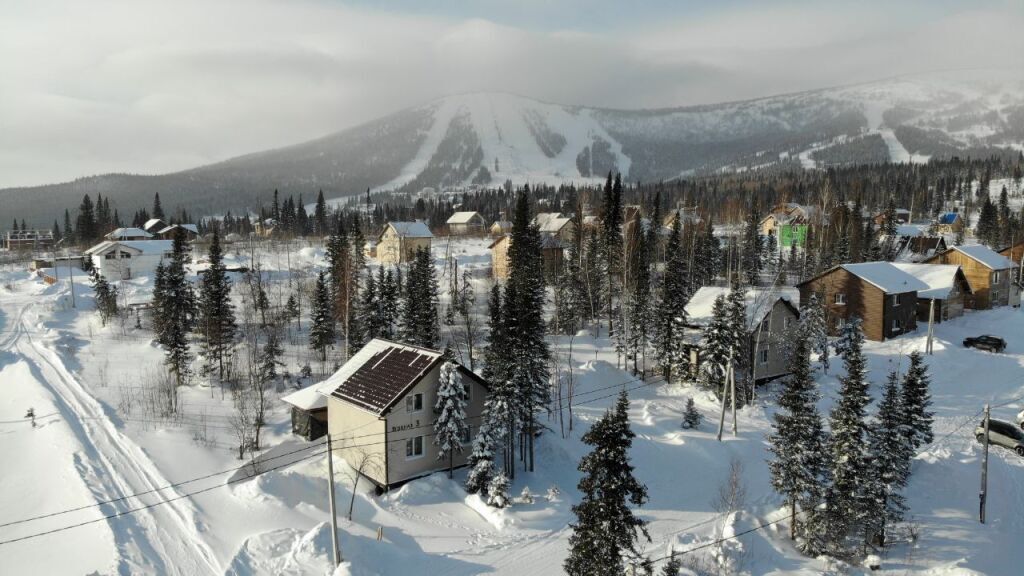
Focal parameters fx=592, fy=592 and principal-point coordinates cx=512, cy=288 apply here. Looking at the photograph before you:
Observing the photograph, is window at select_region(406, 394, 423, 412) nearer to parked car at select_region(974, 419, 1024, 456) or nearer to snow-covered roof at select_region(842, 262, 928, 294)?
parked car at select_region(974, 419, 1024, 456)

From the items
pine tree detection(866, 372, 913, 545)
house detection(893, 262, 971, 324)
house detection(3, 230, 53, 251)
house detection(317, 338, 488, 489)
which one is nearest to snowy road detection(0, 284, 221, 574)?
house detection(317, 338, 488, 489)

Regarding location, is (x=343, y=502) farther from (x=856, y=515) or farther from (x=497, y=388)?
(x=856, y=515)

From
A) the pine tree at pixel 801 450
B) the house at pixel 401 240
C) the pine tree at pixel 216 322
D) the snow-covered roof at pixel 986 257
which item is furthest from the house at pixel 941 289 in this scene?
the house at pixel 401 240

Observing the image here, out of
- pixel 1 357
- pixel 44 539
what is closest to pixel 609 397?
pixel 44 539

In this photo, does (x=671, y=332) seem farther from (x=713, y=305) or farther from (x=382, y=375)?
(x=382, y=375)

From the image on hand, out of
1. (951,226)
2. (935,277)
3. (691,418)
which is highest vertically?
(951,226)

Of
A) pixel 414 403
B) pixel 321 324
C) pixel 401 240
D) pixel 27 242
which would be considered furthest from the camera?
pixel 27 242

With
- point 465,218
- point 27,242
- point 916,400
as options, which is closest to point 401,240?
point 465,218
